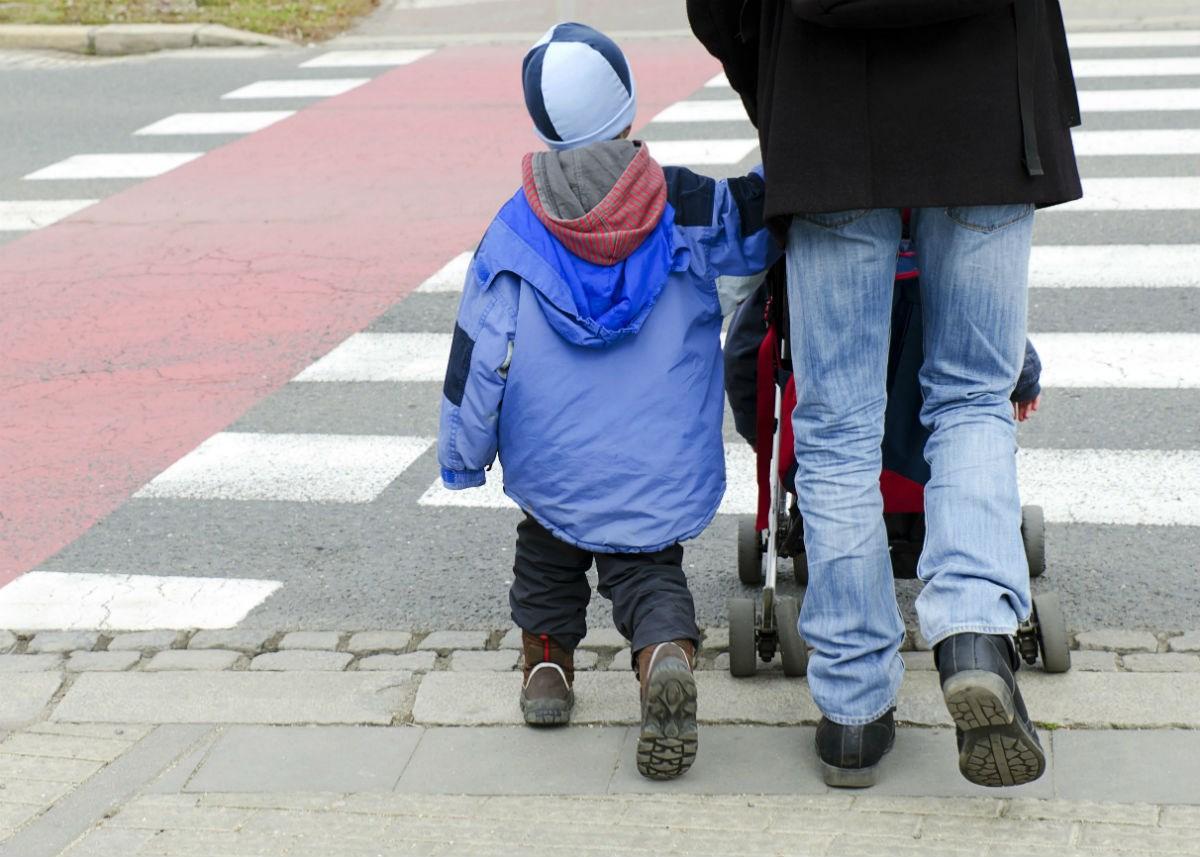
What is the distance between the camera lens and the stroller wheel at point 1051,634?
12.8ft

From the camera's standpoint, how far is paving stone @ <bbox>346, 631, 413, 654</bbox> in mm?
4414

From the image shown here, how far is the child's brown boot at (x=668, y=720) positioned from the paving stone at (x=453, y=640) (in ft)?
3.16

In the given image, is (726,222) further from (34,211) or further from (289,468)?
(34,211)

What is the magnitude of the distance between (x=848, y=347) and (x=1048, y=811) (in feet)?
3.19

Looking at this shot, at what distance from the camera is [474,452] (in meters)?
3.66

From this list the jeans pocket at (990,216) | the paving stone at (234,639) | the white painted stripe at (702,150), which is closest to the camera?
the jeans pocket at (990,216)

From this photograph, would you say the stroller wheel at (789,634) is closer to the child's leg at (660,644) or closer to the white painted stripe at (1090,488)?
the child's leg at (660,644)

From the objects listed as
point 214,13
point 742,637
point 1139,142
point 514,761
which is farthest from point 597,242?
point 214,13

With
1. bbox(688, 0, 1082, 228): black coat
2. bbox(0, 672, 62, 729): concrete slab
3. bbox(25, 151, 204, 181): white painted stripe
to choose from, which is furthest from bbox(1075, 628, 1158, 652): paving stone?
bbox(25, 151, 204, 181): white painted stripe

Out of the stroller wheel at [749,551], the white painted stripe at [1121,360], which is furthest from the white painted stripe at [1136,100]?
the stroller wheel at [749,551]

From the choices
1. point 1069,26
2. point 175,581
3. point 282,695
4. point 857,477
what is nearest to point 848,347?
point 857,477

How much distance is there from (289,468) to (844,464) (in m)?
2.79

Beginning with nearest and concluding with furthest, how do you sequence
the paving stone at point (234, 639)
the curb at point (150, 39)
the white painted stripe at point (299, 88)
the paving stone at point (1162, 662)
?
the paving stone at point (1162, 662) → the paving stone at point (234, 639) → the white painted stripe at point (299, 88) → the curb at point (150, 39)

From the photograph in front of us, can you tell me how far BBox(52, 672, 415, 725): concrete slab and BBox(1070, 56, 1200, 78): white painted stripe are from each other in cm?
883
